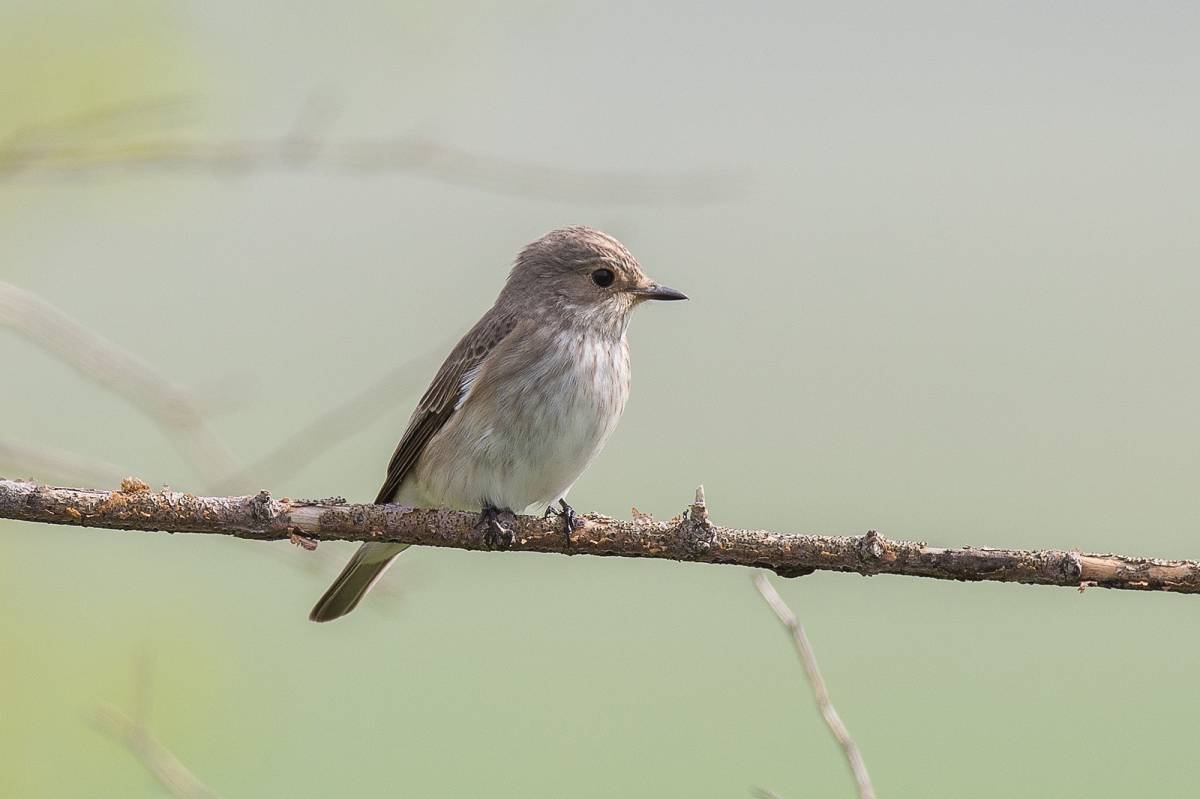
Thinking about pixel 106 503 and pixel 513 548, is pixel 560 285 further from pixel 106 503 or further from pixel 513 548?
pixel 106 503

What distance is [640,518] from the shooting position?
11.1 feet

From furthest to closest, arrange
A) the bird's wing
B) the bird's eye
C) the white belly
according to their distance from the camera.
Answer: the bird's eye → the bird's wing → the white belly

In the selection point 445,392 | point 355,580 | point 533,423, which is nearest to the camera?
point 533,423

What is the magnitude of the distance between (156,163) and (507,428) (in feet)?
5.01

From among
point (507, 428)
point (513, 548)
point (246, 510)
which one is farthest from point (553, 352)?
point (246, 510)

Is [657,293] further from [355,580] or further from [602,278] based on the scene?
[355,580]

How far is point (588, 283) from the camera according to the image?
4598mm

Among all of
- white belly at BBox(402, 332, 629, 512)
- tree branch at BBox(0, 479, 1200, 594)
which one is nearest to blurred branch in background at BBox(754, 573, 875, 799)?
tree branch at BBox(0, 479, 1200, 594)

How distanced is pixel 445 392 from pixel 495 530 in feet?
3.21

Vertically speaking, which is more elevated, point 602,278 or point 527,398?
point 602,278

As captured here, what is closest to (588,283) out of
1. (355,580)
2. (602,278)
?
(602,278)

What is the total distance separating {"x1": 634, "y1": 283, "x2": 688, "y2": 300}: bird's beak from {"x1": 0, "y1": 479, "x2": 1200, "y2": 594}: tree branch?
1318mm

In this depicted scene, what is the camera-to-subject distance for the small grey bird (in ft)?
13.8

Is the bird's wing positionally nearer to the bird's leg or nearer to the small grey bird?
the small grey bird
